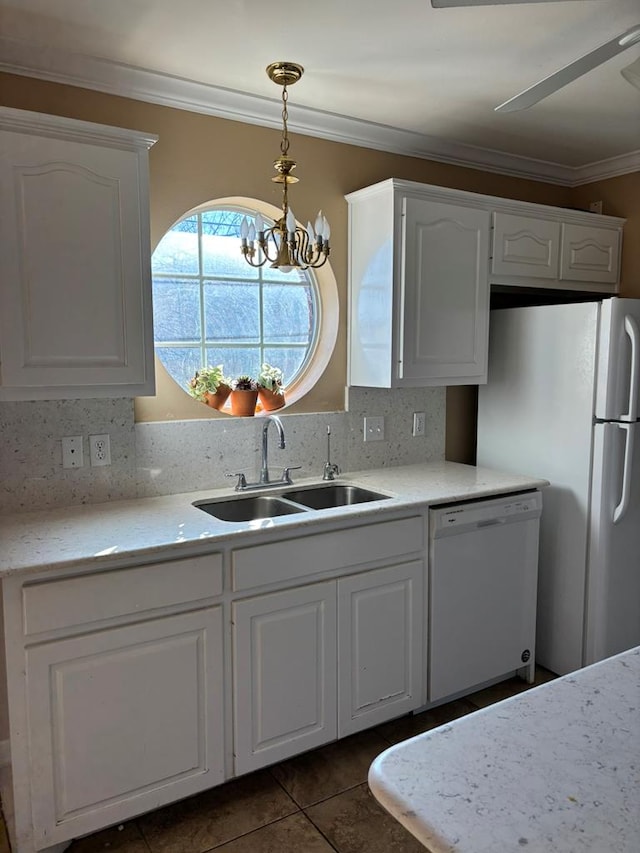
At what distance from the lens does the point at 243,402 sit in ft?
8.86

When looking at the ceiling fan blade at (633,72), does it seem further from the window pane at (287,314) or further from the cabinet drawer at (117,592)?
the cabinet drawer at (117,592)

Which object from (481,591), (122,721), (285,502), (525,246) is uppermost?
(525,246)

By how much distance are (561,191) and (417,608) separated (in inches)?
102

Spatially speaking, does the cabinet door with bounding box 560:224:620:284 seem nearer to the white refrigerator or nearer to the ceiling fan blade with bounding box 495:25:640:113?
the white refrigerator

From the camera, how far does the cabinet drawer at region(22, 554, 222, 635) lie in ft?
5.76

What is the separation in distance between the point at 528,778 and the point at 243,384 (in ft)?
6.73

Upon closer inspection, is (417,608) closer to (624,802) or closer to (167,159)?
(624,802)

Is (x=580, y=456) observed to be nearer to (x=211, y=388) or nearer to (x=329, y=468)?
(x=329, y=468)

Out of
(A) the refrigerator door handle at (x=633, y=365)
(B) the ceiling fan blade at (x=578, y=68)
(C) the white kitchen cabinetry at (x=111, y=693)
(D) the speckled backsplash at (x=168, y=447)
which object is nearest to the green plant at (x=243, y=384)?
(D) the speckled backsplash at (x=168, y=447)

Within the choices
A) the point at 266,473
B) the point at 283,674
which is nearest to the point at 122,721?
the point at 283,674

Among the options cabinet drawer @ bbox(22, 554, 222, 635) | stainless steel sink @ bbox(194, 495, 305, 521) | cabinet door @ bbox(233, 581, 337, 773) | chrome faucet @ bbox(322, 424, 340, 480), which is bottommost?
cabinet door @ bbox(233, 581, 337, 773)

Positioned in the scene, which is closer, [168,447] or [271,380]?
[168,447]

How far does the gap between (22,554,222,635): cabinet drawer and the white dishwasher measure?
0.98 metres

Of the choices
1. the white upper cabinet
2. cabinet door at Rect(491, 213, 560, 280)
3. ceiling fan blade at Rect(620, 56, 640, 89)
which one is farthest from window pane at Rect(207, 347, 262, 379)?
ceiling fan blade at Rect(620, 56, 640, 89)
